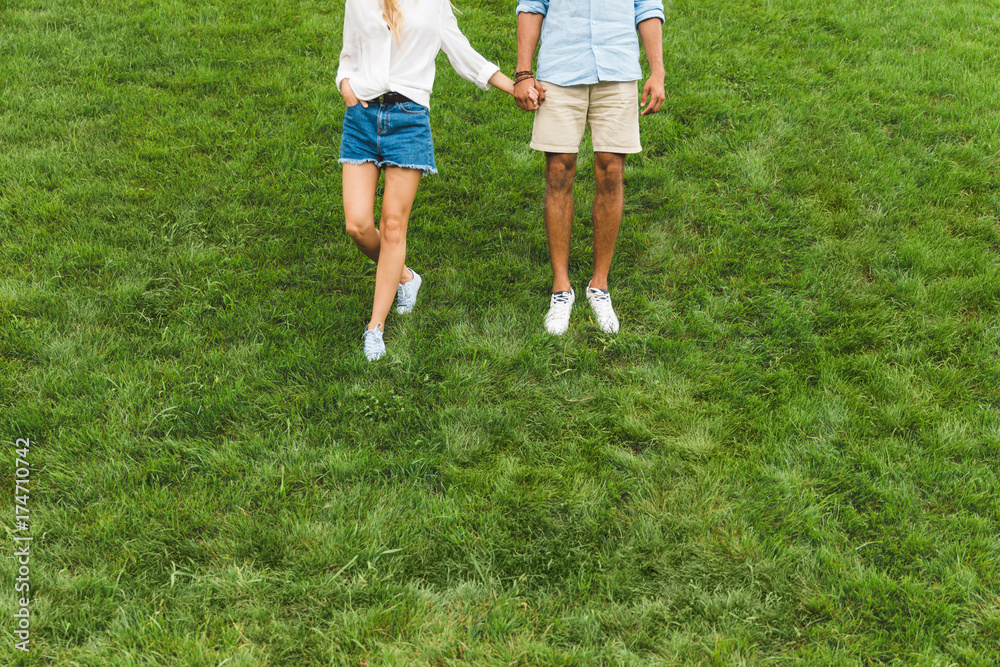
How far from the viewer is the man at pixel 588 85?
4.07m

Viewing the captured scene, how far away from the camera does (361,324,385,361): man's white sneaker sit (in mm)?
4051

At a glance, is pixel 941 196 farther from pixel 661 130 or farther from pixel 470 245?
pixel 470 245

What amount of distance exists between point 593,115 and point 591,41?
1.36ft

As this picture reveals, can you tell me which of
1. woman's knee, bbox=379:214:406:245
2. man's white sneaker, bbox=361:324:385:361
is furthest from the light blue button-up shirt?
man's white sneaker, bbox=361:324:385:361

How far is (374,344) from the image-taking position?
408 centimetres

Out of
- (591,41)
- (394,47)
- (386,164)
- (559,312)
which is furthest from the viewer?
(559,312)

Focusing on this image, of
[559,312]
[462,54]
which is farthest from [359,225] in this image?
[559,312]

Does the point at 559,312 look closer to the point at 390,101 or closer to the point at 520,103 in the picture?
the point at 520,103

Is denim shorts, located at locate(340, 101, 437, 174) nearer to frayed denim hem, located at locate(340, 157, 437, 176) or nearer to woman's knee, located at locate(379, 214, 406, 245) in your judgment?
frayed denim hem, located at locate(340, 157, 437, 176)

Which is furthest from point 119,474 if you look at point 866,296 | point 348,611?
point 866,296

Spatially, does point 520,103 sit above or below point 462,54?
below

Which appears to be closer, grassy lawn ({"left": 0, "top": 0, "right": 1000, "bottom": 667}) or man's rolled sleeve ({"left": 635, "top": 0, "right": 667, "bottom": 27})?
grassy lawn ({"left": 0, "top": 0, "right": 1000, "bottom": 667})

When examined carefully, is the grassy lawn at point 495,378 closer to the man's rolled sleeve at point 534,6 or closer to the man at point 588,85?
the man at point 588,85

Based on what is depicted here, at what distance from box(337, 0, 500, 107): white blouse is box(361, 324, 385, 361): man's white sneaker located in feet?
4.30
